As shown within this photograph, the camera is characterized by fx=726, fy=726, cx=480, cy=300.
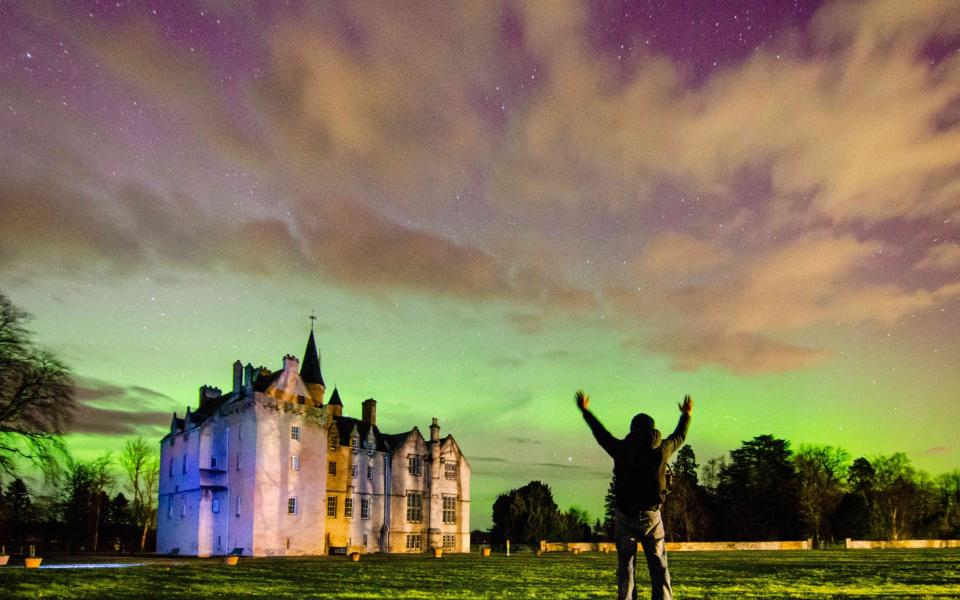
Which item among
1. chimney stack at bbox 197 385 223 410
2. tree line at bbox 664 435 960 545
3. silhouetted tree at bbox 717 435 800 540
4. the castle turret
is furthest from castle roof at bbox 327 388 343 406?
silhouetted tree at bbox 717 435 800 540

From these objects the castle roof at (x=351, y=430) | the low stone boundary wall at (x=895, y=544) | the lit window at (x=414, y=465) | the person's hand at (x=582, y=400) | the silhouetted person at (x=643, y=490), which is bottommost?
the low stone boundary wall at (x=895, y=544)

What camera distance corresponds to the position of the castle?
57781 millimetres

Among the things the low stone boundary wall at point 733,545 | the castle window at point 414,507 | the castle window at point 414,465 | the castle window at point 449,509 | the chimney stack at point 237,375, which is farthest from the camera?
the castle window at point 449,509

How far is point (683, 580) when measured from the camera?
1964cm

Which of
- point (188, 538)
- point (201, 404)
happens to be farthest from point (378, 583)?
point (201, 404)

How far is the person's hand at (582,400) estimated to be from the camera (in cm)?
888

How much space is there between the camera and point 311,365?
230ft

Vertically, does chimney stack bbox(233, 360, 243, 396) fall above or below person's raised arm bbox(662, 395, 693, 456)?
above

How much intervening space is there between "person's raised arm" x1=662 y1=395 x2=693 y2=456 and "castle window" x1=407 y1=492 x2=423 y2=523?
68414 millimetres

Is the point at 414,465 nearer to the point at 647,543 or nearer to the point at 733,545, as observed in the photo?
the point at 733,545

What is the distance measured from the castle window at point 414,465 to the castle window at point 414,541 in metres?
5.91

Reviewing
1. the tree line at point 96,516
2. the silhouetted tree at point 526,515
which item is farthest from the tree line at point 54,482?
the silhouetted tree at point 526,515

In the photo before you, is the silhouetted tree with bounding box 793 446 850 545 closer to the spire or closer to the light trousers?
the spire

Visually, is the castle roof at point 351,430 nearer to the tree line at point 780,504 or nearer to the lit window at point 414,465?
the lit window at point 414,465
